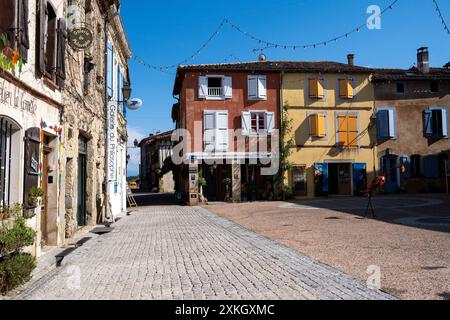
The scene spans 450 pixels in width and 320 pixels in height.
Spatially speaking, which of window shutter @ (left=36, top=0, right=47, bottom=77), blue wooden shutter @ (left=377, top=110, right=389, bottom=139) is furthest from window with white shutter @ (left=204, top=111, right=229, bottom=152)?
window shutter @ (left=36, top=0, right=47, bottom=77)

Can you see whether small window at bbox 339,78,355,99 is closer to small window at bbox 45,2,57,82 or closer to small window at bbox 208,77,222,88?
small window at bbox 208,77,222,88

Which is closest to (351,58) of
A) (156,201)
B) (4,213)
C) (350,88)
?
(350,88)

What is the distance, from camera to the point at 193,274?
5836 millimetres

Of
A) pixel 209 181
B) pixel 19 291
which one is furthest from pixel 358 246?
pixel 209 181

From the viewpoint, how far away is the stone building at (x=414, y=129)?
2548cm

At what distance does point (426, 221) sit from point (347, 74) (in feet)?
51.1

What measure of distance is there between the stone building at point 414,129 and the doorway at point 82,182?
1893 cm

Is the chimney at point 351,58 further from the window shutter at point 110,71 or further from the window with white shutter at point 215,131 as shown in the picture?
the window shutter at point 110,71

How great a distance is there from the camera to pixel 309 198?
79.8 feet

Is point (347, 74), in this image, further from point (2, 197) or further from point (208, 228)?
point (2, 197)

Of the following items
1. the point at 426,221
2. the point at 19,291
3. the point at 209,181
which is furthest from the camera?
the point at 209,181

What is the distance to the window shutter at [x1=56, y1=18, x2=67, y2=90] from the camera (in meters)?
8.26

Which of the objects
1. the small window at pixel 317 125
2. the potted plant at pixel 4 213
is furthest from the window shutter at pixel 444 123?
the potted plant at pixel 4 213

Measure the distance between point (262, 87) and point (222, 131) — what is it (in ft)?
11.8
